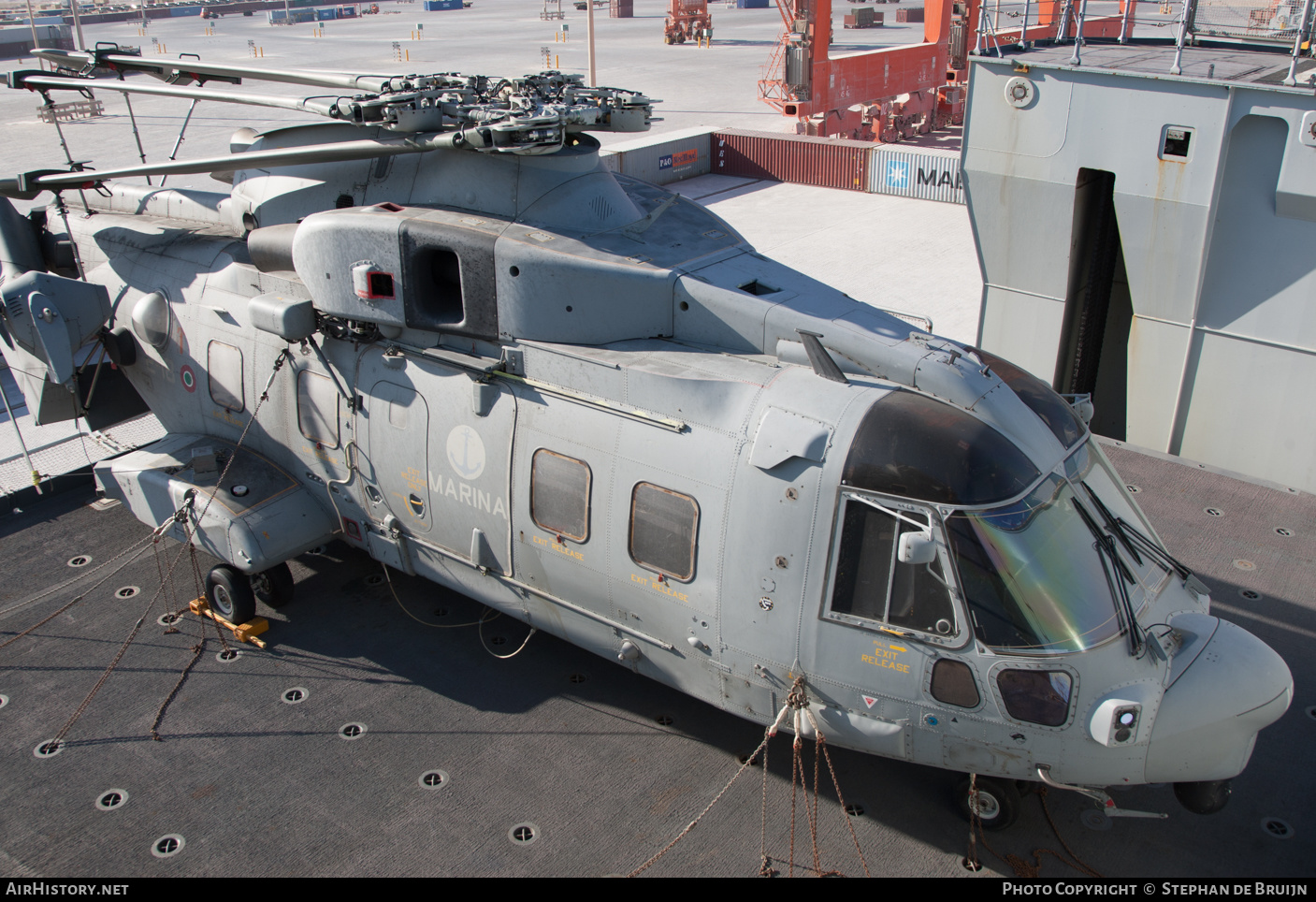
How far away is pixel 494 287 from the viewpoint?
29.6ft

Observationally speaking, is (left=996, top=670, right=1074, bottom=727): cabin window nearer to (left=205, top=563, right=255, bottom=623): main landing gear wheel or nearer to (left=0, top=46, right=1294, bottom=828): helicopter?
(left=0, top=46, right=1294, bottom=828): helicopter

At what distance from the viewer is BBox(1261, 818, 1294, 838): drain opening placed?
Answer: 797 cm

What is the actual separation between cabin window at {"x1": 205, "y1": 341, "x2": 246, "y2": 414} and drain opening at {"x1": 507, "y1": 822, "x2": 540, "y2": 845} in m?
5.76

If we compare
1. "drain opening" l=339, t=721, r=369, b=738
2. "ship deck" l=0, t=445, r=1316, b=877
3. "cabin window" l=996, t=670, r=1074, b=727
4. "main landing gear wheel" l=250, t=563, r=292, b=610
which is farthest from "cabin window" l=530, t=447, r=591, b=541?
"main landing gear wheel" l=250, t=563, r=292, b=610

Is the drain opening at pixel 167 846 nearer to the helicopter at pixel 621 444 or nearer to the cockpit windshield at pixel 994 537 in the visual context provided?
the helicopter at pixel 621 444

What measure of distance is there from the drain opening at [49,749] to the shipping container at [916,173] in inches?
1032

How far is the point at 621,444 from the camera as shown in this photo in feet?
27.4

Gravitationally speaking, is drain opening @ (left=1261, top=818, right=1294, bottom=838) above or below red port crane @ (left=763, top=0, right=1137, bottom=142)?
below

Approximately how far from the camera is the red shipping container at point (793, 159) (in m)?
31.4

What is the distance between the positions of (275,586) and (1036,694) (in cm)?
798

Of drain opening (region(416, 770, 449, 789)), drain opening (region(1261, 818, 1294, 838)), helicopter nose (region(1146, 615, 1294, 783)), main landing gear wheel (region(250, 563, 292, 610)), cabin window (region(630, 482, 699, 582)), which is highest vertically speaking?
cabin window (region(630, 482, 699, 582))

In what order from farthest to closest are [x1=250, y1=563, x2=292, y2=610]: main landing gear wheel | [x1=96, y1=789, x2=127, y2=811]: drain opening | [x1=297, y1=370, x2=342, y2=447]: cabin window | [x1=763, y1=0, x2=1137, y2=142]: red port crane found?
[x1=763, y1=0, x2=1137, y2=142]: red port crane < [x1=250, y1=563, x2=292, y2=610]: main landing gear wheel < [x1=297, y1=370, x2=342, y2=447]: cabin window < [x1=96, y1=789, x2=127, y2=811]: drain opening

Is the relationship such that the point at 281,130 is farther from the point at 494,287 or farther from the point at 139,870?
the point at 139,870
